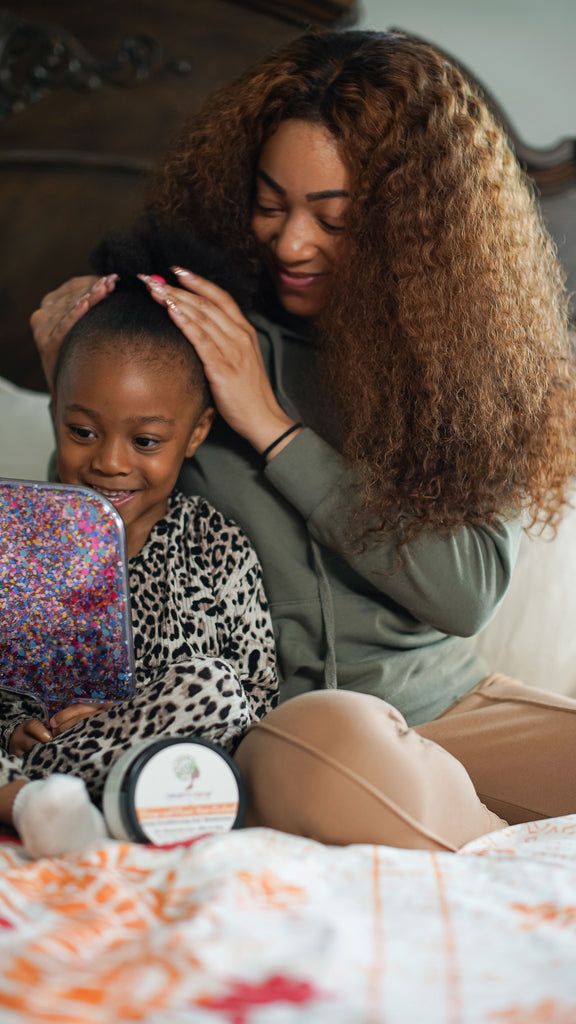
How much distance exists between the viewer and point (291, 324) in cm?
131

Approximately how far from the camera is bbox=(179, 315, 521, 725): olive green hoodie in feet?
3.49

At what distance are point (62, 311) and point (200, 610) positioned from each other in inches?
18.2

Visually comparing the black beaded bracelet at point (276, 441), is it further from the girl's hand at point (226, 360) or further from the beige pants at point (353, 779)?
the beige pants at point (353, 779)

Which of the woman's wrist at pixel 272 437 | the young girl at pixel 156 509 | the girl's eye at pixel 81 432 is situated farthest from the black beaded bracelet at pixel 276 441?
the girl's eye at pixel 81 432

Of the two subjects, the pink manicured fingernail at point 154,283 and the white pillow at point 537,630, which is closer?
the pink manicured fingernail at point 154,283

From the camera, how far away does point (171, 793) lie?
74 centimetres

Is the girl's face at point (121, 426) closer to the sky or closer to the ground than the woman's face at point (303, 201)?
closer to the ground

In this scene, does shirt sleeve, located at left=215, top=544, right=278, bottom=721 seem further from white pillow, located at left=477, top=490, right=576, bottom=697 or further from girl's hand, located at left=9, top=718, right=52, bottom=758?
white pillow, located at left=477, top=490, right=576, bottom=697

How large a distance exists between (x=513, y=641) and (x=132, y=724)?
2.55 ft

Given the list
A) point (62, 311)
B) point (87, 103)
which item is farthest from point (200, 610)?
point (87, 103)

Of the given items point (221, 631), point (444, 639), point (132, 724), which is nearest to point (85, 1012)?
point (132, 724)

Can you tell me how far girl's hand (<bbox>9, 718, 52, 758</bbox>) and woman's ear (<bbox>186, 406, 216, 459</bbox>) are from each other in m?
0.41

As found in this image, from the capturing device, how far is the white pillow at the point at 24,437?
1.51m

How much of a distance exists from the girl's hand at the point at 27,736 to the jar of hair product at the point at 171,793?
0.66ft
